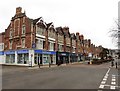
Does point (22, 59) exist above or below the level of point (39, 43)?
below

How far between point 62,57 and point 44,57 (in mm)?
11547

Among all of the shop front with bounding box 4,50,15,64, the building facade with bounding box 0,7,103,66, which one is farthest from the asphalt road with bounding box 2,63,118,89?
the shop front with bounding box 4,50,15,64

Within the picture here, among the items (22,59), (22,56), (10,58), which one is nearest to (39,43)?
(22,56)

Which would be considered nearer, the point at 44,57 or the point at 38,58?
the point at 38,58

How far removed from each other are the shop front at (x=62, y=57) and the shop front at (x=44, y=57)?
1551 mm

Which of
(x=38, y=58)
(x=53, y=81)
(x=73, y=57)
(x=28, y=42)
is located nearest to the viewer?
(x=53, y=81)

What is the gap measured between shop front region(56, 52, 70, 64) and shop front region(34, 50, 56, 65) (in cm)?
155

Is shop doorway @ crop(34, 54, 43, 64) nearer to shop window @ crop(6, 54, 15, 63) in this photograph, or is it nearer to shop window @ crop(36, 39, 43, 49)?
shop window @ crop(36, 39, 43, 49)

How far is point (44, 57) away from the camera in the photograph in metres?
40.5

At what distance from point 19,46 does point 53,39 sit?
32.4 ft

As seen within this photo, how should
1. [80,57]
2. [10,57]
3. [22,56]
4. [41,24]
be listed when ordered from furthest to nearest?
[80,57]
[10,57]
[41,24]
[22,56]

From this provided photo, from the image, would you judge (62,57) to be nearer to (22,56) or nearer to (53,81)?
(22,56)

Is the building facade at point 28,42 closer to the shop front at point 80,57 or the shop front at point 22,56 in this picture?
the shop front at point 22,56

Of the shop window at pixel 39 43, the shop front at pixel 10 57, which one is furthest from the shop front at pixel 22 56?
the shop window at pixel 39 43
